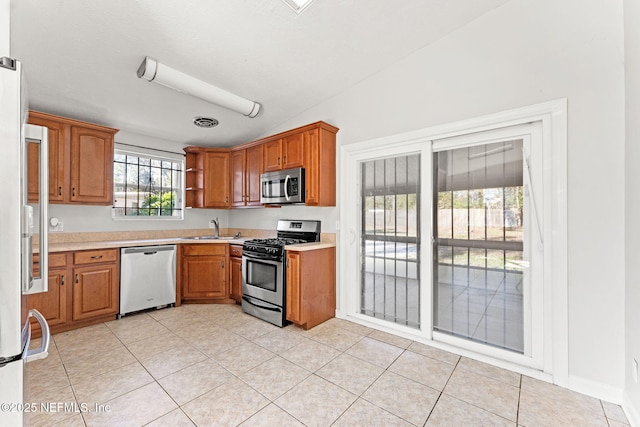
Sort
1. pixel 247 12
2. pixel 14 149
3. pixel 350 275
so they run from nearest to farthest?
pixel 14 149, pixel 247 12, pixel 350 275

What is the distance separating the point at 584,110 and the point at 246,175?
378 cm

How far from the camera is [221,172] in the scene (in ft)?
14.8

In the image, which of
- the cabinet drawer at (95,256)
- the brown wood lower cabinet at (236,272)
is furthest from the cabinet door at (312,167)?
the cabinet drawer at (95,256)

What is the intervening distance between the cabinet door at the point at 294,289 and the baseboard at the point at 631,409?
8.08 ft

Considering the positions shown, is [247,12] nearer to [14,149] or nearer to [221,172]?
[14,149]

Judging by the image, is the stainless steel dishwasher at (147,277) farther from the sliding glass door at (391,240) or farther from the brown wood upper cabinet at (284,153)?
the sliding glass door at (391,240)

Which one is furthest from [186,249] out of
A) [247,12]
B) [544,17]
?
[544,17]

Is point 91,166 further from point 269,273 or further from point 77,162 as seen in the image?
point 269,273

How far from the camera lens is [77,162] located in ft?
10.6

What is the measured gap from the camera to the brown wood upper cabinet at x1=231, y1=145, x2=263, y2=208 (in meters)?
4.08

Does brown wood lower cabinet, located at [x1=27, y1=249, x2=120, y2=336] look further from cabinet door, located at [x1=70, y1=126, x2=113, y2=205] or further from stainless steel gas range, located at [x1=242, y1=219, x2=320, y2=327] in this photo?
stainless steel gas range, located at [x1=242, y1=219, x2=320, y2=327]

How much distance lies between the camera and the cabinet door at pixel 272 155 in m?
3.68

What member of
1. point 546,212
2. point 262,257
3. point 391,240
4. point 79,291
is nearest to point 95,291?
point 79,291

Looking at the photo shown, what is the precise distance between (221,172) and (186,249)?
136 centimetres
